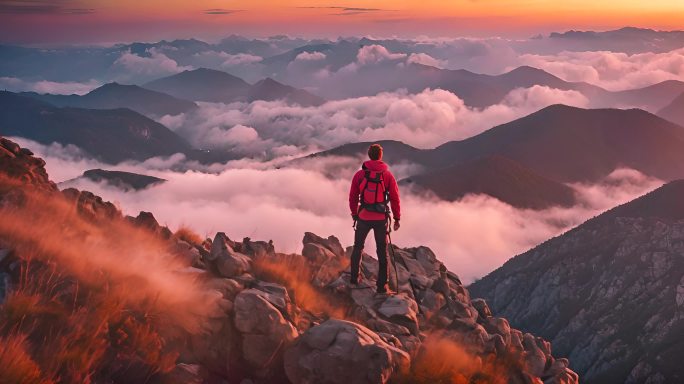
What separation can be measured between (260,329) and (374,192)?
5607mm

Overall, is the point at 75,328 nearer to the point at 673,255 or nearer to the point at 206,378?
the point at 206,378

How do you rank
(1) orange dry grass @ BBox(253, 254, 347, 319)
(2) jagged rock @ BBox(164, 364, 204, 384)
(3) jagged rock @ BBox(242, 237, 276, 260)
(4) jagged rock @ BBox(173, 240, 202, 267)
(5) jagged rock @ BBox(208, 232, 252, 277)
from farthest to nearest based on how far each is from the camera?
(3) jagged rock @ BBox(242, 237, 276, 260) → (1) orange dry grass @ BBox(253, 254, 347, 319) → (5) jagged rock @ BBox(208, 232, 252, 277) → (4) jagged rock @ BBox(173, 240, 202, 267) → (2) jagged rock @ BBox(164, 364, 204, 384)

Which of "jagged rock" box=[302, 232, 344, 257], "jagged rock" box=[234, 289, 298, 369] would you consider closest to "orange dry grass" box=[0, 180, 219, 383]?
"jagged rock" box=[234, 289, 298, 369]

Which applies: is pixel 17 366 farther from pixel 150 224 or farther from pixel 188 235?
pixel 188 235

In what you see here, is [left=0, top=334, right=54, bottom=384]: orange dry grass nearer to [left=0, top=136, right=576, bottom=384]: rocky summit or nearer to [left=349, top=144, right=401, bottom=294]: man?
→ [left=0, top=136, right=576, bottom=384]: rocky summit

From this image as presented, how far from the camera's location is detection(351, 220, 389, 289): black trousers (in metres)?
15.6

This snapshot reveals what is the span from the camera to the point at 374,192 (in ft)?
49.5

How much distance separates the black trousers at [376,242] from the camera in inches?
613

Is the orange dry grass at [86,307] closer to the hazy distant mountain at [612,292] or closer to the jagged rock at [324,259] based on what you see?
the jagged rock at [324,259]

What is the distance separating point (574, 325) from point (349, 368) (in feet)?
531

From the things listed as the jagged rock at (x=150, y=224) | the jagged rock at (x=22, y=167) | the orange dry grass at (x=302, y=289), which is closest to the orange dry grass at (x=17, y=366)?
the orange dry grass at (x=302, y=289)

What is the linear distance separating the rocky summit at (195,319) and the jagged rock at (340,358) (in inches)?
0.9

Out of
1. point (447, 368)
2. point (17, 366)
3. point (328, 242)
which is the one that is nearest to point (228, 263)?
point (447, 368)

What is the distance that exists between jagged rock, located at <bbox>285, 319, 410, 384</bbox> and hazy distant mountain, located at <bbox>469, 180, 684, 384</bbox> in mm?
124265
